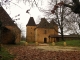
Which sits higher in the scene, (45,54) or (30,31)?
(30,31)

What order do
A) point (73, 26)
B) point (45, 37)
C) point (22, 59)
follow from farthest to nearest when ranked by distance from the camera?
point (45, 37)
point (73, 26)
point (22, 59)

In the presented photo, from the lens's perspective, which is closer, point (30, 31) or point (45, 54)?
point (45, 54)

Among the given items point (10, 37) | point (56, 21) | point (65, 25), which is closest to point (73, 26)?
point (65, 25)

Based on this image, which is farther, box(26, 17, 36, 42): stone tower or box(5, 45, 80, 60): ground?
box(26, 17, 36, 42): stone tower

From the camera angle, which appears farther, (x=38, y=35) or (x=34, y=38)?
(x=34, y=38)

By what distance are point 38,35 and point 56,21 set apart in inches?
978

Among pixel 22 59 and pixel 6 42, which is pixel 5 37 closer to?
pixel 6 42

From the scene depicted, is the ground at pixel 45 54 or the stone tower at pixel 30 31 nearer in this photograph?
the ground at pixel 45 54

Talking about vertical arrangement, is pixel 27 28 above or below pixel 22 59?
above

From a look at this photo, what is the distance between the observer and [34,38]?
83.5 meters

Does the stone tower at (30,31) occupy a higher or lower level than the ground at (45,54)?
higher

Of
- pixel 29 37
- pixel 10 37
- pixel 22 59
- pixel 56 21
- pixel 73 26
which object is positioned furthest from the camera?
pixel 29 37

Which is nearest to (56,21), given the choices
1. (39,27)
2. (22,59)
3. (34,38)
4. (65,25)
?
(65,25)

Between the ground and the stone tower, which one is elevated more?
the stone tower
